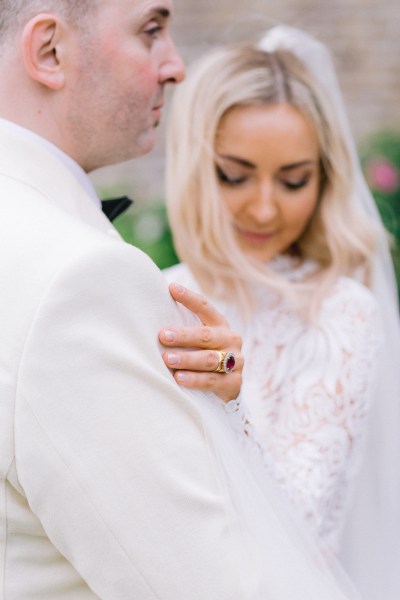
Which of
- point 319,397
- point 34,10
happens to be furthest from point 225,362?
point 319,397

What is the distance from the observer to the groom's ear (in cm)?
167

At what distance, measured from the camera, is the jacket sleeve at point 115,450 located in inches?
52.8

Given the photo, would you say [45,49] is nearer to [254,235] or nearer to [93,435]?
[93,435]

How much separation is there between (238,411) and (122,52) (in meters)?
0.68

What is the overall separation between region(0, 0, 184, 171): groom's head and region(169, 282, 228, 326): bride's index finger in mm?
356

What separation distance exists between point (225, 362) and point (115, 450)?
0.37 metres

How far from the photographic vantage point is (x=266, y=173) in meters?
2.98

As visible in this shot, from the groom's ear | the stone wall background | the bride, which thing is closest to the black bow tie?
the groom's ear

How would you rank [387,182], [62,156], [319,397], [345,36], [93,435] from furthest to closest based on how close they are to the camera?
[345,36]
[387,182]
[319,397]
[62,156]
[93,435]

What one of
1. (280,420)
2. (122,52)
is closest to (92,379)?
(122,52)

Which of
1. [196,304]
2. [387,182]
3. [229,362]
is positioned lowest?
[387,182]

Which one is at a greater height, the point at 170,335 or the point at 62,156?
the point at 62,156

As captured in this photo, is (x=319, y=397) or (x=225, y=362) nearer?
(x=225, y=362)

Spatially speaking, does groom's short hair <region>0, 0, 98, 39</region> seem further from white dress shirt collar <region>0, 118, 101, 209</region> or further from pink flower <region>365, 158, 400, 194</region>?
pink flower <region>365, 158, 400, 194</region>
